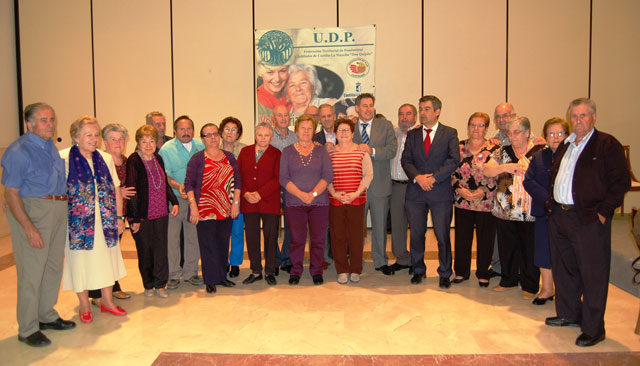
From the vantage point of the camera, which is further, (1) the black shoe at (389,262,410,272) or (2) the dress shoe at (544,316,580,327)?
(1) the black shoe at (389,262,410,272)

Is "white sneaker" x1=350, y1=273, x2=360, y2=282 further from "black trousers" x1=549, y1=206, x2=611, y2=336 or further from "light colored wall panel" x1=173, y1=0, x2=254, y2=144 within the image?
"light colored wall panel" x1=173, y1=0, x2=254, y2=144

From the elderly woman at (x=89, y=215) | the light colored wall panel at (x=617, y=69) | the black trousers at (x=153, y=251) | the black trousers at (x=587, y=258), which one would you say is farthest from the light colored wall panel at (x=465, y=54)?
the elderly woman at (x=89, y=215)

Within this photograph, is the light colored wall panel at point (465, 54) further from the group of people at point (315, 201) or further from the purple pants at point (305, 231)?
the purple pants at point (305, 231)

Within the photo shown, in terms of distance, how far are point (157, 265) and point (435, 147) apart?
2776mm

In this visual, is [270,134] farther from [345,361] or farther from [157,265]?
[345,361]

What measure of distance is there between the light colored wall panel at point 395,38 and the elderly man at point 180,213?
353 cm

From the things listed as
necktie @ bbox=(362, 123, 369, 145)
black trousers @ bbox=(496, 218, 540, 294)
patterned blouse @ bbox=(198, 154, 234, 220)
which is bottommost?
black trousers @ bbox=(496, 218, 540, 294)

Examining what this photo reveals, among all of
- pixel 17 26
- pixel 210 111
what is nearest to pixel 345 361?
pixel 210 111

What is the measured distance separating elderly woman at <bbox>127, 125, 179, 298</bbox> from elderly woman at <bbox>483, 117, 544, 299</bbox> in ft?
9.50

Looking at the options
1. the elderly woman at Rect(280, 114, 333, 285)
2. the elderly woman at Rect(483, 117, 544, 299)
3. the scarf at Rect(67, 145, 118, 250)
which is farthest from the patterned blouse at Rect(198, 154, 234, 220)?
the elderly woman at Rect(483, 117, 544, 299)

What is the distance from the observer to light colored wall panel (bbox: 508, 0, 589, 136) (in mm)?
6629

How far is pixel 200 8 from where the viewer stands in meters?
6.93

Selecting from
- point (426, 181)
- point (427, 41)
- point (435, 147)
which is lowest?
point (426, 181)

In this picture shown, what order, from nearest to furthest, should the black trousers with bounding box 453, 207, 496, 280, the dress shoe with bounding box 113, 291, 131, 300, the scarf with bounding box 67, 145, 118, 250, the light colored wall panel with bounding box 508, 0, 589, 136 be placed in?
the scarf with bounding box 67, 145, 118, 250
the dress shoe with bounding box 113, 291, 131, 300
the black trousers with bounding box 453, 207, 496, 280
the light colored wall panel with bounding box 508, 0, 589, 136
